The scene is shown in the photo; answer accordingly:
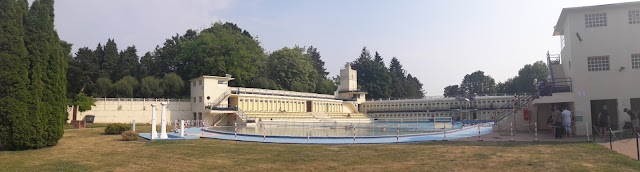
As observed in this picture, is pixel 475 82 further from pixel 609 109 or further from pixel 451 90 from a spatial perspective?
pixel 609 109

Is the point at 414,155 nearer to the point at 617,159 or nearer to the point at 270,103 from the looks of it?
the point at 617,159

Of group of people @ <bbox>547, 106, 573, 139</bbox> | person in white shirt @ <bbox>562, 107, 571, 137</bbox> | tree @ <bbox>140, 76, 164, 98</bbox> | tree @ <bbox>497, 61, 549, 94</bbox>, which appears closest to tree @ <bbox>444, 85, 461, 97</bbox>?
tree @ <bbox>497, 61, 549, 94</bbox>

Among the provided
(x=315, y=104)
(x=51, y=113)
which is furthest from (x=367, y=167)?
(x=315, y=104)

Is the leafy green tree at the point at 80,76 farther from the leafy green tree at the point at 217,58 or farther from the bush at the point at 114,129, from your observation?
the bush at the point at 114,129

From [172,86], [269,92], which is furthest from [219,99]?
[172,86]

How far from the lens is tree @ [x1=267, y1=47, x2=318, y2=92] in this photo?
67562 millimetres

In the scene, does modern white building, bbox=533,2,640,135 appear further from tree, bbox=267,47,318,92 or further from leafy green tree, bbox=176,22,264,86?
tree, bbox=267,47,318,92

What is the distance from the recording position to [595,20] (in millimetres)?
20672

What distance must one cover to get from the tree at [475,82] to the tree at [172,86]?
85192 millimetres

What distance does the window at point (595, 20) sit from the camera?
20.5m

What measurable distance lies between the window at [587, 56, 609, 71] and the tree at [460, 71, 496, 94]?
328 ft

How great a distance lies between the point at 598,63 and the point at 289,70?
50.8m

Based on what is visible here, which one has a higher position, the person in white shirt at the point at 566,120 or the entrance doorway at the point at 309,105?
the entrance doorway at the point at 309,105

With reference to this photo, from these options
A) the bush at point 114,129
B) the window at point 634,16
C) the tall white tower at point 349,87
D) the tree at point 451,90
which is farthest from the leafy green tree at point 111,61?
the tree at point 451,90
